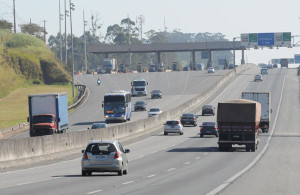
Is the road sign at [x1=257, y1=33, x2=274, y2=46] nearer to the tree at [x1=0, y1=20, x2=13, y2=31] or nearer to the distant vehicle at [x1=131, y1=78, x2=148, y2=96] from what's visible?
the tree at [x1=0, y1=20, x2=13, y2=31]

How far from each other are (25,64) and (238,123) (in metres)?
97.5

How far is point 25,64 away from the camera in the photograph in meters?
136

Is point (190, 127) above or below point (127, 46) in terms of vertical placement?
below

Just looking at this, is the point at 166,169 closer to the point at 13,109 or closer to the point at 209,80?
the point at 13,109

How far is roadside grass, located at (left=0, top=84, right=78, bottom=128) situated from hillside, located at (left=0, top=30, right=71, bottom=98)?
8.59 ft

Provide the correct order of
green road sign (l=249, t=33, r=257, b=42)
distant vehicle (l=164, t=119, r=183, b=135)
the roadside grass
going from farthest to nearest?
1. green road sign (l=249, t=33, r=257, b=42)
2. the roadside grass
3. distant vehicle (l=164, t=119, r=183, b=135)

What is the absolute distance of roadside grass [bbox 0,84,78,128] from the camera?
86750mm

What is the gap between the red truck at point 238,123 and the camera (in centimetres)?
4247

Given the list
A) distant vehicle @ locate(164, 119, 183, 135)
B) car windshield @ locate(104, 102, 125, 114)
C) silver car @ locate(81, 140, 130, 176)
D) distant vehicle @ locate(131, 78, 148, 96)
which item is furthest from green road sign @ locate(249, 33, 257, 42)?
silver car @ locate(81, 140, 130, 176)

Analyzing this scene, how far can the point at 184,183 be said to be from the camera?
23891 mm

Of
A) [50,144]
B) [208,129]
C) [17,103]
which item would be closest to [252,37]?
[17,103]

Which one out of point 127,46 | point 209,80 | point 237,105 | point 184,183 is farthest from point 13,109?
point 127,46

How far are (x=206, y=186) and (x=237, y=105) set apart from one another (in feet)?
67.3

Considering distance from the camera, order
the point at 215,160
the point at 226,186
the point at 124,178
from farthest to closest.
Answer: the point at 215,160 < the point at 124,178 < the point at 226,186
